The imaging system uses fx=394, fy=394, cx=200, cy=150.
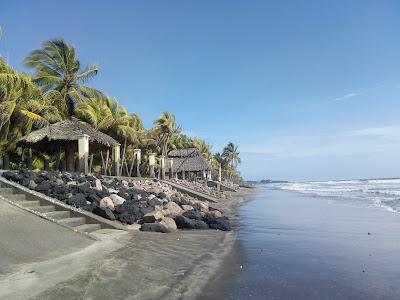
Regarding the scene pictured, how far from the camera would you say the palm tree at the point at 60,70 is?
2486cm

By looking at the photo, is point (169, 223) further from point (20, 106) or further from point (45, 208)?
point (20, 106)

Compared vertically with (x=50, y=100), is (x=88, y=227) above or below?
below

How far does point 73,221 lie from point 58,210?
0.80 m

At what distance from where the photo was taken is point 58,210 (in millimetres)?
10078

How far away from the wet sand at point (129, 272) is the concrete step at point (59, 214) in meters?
1.27

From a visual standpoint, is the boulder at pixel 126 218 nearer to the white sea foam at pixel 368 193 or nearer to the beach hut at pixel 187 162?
the white sea foam at pixel 368 193

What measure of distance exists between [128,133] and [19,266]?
24169mm

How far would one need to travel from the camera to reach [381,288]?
5988 mm

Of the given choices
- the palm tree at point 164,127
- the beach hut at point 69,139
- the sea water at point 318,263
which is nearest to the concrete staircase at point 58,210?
the sea water at point 318,263

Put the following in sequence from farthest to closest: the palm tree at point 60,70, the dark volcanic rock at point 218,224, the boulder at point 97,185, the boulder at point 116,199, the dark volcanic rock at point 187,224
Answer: the palm tree at point 60,70 < the boulder at point 97,185 < the dark volcanic rock at point 218,224 < the boulder at point 116,199 < the dark volcanic rock at point 187,224

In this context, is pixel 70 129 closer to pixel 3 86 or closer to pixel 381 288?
pixel 3 86

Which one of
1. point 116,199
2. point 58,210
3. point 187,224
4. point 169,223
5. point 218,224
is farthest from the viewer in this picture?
point 218,224

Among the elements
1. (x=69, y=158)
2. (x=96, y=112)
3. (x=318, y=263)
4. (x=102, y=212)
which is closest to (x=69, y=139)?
Result: (x=69, y=158)

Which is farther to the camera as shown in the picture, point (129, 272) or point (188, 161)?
point (188, 161)
